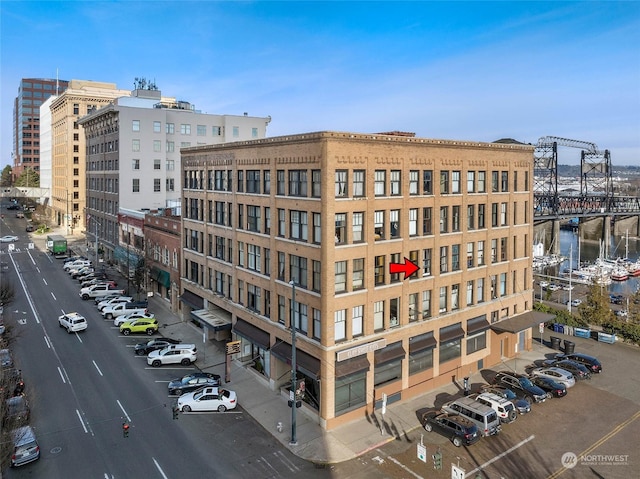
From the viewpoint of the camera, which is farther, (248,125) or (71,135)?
(71,135)

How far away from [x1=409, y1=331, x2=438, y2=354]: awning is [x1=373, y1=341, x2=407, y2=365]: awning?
1.09 meters

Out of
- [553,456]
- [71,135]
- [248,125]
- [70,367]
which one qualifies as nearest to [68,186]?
[71,135]

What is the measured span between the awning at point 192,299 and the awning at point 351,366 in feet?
69.3

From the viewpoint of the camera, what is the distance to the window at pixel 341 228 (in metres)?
32.0

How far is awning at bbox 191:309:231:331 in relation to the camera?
43.1 metres

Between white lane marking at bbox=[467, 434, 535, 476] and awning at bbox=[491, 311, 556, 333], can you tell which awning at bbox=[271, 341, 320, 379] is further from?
awning at bbox=[491, 311, 556, 333]

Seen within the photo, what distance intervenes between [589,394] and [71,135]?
414ft

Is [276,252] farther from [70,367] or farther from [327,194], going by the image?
[70,367]

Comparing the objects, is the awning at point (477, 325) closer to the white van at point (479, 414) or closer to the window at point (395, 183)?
the white van at point (479, 414)

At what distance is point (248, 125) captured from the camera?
92.6m

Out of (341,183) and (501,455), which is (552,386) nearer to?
(501,455)

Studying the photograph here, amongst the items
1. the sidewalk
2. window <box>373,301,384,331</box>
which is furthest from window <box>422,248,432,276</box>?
the sidewalk

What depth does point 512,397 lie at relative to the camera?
35156 mm

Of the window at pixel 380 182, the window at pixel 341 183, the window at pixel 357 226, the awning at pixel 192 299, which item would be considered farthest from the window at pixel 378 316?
the awning at pixel 192 299
